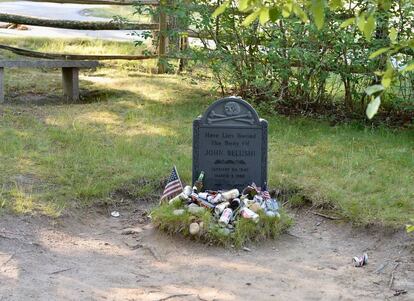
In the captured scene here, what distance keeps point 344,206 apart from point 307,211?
1.06ft

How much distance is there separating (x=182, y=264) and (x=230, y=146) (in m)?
1.24

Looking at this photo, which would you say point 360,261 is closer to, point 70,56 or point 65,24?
point 70,56

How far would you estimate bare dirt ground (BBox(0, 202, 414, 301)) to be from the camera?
4.41 meters

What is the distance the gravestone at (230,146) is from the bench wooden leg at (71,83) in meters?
4.13

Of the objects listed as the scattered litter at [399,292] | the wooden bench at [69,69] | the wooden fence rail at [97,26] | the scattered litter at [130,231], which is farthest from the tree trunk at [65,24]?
the scattered litter at [399,292]

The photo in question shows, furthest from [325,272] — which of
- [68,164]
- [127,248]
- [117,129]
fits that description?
[117,129]

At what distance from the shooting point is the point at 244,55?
341 inches

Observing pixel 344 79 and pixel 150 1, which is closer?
pixel 344 79

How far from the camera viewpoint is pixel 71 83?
9.52m

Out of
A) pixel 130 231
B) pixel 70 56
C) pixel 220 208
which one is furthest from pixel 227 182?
pixel 70 56

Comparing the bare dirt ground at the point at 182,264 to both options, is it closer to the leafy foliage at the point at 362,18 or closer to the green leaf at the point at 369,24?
the leafy foliage at the point at 362,18

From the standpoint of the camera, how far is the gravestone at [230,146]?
225 inches

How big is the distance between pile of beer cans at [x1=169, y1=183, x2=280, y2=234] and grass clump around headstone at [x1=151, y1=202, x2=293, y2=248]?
32 millimetres

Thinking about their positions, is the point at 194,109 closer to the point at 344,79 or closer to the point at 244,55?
the point at 244,55
